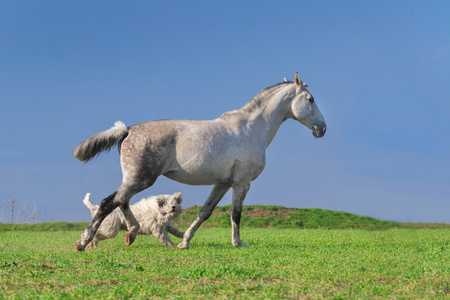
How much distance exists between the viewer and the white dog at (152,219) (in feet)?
37.1

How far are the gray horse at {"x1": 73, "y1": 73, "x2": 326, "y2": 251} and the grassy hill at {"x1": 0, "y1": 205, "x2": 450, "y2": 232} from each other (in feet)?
35.4

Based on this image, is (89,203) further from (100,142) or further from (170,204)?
(100,142)

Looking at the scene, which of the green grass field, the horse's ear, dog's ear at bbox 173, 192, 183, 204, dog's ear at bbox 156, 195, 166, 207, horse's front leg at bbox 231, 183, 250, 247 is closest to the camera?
the green grass field

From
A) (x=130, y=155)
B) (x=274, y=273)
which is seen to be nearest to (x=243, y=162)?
(x=130, y=155)

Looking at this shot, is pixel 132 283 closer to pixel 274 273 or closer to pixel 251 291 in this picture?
pixel 251 291

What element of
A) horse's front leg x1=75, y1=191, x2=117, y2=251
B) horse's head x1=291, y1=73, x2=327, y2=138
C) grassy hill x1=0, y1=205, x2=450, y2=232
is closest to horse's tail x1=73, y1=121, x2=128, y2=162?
horse's front leg x1=75, y1=191, x2=117, y2=251

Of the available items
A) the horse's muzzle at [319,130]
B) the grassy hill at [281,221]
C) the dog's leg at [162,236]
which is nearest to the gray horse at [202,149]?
the horse's muzzle at [319,130]

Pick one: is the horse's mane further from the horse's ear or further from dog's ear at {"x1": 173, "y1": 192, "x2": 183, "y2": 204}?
dog's ear at {"x1": 173, "y1": 192, "x2": 183, "y2": 204}

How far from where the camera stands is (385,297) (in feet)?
18.5

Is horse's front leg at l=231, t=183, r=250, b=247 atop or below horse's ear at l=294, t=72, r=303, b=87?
below

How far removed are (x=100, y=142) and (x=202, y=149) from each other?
2.24m

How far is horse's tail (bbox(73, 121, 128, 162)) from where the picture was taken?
9914mm

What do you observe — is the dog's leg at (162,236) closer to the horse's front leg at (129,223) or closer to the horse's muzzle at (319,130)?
the horse's front leg at (129,223)

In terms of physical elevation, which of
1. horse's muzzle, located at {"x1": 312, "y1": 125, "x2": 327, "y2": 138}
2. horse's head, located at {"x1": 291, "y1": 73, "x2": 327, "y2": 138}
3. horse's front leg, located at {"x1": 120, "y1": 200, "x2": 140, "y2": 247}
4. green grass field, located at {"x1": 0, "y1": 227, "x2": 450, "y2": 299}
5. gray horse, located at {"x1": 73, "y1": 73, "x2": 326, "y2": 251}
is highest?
horse's head, located at {"x1": 291, "y1": 73, "x2": 327, "y2": 138}
